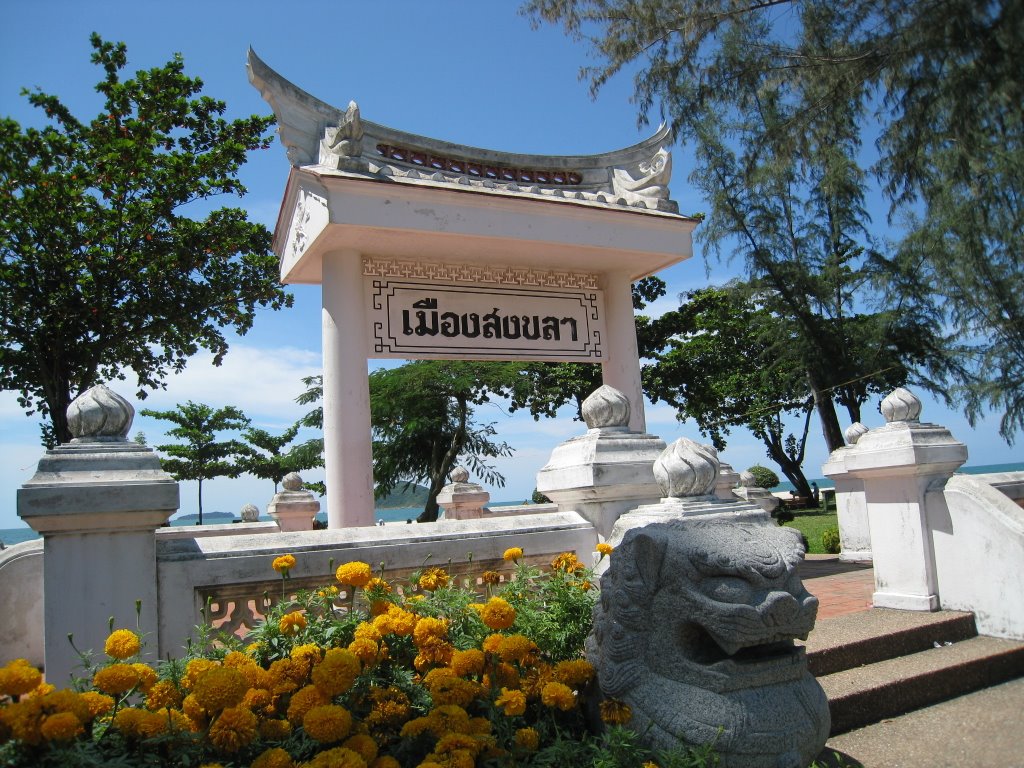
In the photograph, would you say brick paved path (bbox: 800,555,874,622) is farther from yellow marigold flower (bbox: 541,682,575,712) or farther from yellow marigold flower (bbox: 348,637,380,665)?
yellow marigold flower (bbox: 348,637,380,665)

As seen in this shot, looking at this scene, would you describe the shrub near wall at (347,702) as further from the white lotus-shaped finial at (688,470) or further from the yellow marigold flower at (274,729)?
the white lotus-shaped finial at (688,470)

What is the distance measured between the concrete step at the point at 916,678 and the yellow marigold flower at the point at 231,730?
9.60 feet

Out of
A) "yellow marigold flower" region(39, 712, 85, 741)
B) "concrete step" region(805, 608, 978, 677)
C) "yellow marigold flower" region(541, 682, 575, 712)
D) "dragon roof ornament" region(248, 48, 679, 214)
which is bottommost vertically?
"concrete step" region(805, 608, 978, 677)

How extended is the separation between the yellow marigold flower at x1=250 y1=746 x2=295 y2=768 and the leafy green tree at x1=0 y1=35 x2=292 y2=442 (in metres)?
9.91

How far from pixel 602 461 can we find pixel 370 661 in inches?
95.1

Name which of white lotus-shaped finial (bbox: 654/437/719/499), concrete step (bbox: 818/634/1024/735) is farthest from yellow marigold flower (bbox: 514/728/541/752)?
concrete step (bbox: 818/634/1024/735)

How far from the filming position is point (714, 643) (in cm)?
271

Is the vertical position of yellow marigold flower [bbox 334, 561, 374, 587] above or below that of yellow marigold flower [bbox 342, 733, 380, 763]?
above

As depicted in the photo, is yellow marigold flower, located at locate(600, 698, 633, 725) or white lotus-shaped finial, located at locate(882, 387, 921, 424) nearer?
yellow marigold flower, located at locate(600, 698, 633, 725)

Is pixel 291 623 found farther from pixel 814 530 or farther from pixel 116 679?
pixel 814 530

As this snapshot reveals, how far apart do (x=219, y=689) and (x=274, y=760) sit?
0.25 meters

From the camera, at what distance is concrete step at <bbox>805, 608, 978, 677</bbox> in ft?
14.3

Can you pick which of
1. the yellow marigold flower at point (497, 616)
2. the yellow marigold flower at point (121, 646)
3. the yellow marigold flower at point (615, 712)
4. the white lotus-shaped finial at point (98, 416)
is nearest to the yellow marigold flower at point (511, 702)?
the yellow marigold flower at point (497, 616)

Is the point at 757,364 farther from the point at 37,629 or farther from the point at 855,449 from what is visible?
the point at 37,629
